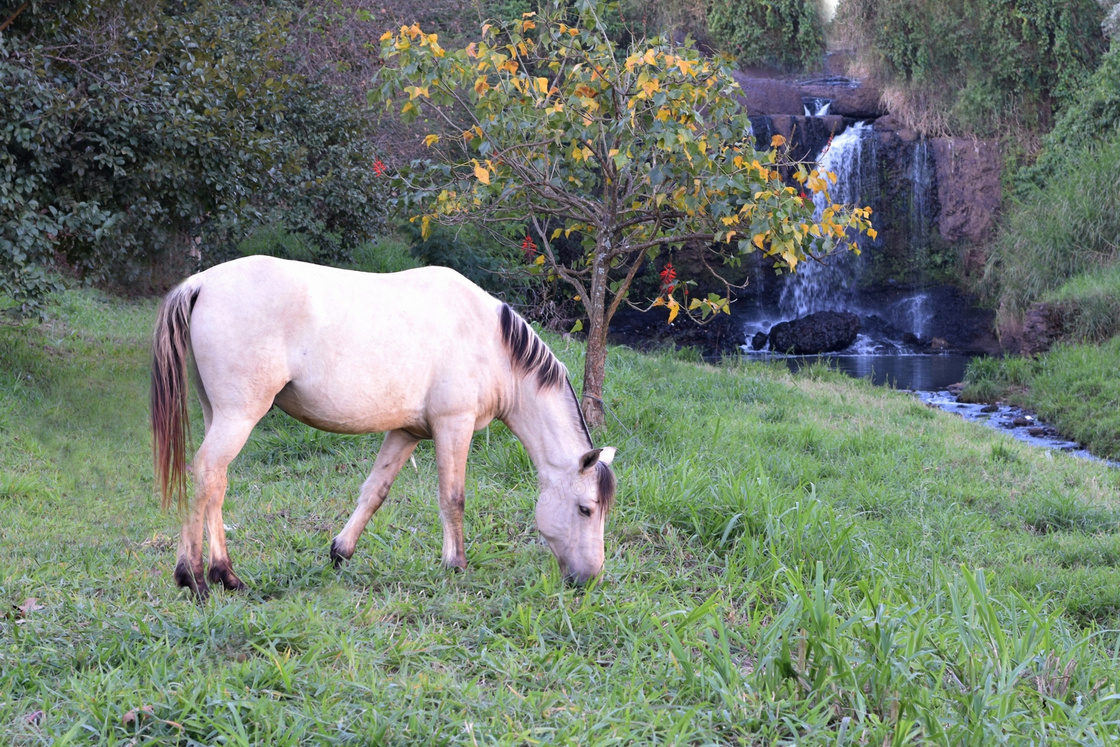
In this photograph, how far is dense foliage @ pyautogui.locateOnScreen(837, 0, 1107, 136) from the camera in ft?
59.0

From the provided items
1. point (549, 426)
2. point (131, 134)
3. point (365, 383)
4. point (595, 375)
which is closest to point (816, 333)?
point (595, 375)

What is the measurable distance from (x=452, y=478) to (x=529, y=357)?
0.60 m

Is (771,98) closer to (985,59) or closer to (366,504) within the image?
(985,59)

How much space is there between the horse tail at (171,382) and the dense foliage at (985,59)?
18.1 m

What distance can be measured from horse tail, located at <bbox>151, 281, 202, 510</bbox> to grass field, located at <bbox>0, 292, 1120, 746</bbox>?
0.51 meters

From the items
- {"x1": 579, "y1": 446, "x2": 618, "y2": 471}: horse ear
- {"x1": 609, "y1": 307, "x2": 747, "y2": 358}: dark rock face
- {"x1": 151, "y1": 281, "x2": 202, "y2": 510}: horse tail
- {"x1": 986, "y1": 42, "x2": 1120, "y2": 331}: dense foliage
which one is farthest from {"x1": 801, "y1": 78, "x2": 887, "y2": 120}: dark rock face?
{"x1": 151, "y1": 281, "x2": 202, "y2": 510}: horse tail

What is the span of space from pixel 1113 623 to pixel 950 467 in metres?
2.52

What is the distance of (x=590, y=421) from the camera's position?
630 centimetres

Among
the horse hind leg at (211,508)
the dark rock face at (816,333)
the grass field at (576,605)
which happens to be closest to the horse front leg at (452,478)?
the grass field at (576,605)

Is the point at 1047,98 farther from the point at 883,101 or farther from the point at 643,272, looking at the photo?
Result: the point at 643,272

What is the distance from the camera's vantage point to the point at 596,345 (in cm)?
630

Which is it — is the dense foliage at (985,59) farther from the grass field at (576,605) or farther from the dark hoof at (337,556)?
the dark hoof at (337,556)

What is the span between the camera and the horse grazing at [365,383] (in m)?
3.48

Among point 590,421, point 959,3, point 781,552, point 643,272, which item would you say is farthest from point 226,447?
point 959,3
